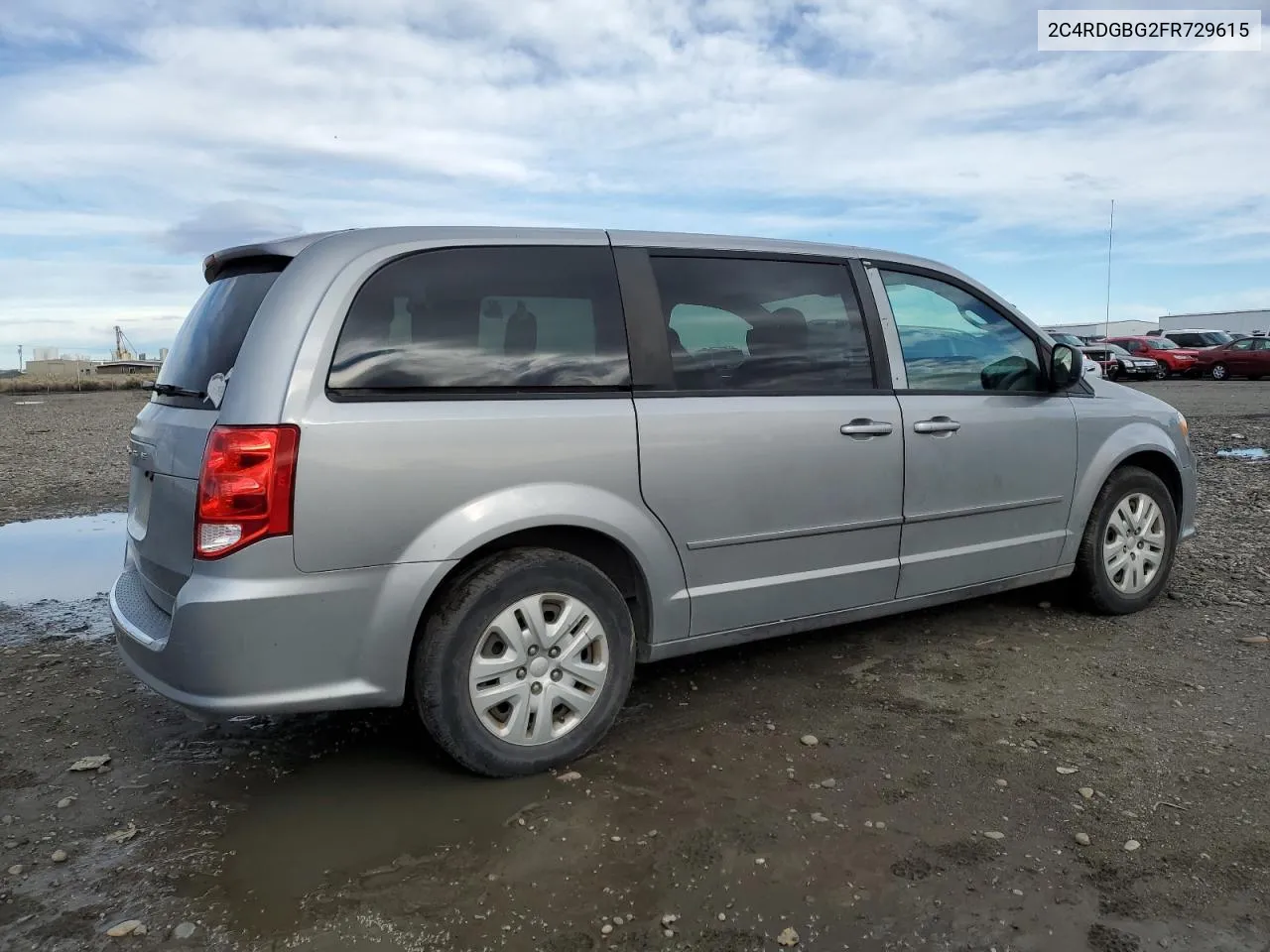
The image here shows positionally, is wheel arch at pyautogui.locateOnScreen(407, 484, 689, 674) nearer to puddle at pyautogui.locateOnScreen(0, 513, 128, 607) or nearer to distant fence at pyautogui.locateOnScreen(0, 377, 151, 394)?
puddle at pyautogui.locateOnScreen(0, 513, 128, 607)

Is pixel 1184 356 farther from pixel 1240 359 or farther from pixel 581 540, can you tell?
pixel 581 540

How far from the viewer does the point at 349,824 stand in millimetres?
2975

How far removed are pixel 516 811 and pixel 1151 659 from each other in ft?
9.60

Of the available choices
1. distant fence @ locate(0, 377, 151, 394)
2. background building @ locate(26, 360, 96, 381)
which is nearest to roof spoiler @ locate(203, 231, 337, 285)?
distant fence @ locate(0, 377, 151, 394)

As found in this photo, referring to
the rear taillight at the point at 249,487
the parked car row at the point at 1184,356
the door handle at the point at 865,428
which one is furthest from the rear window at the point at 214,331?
the parked car row at the point at 1184,356

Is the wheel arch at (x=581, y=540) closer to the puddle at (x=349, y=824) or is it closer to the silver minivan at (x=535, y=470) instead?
the silver minivan at (x=535, y=470)

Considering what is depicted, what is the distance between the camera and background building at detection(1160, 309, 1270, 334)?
55625 mm

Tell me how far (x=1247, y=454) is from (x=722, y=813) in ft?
32.8

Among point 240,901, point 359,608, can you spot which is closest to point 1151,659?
point 359,608

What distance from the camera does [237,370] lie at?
294 cm

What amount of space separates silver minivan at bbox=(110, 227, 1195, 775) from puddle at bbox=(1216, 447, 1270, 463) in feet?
24.4

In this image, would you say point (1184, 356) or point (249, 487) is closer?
point (249, 487)

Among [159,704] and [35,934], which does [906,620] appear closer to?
[159,704]

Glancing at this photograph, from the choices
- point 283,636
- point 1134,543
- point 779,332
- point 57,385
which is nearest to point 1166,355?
point 1134,543
